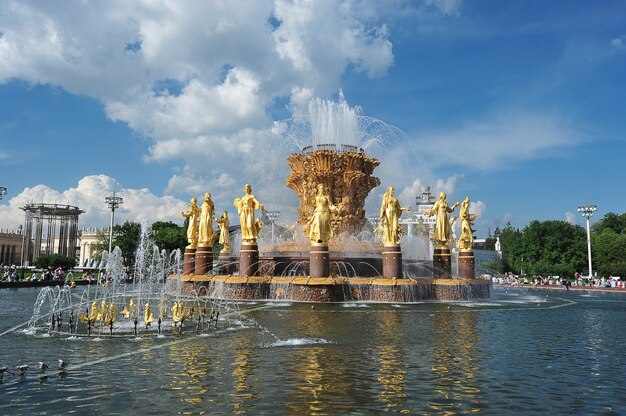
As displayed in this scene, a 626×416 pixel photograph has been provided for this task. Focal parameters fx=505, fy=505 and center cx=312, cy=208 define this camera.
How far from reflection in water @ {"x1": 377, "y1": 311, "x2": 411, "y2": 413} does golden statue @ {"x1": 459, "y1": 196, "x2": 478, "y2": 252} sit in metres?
17.0

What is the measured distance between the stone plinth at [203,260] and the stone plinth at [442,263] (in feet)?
45.3

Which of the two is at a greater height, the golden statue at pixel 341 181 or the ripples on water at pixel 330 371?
the golden statue at pixel 341 181

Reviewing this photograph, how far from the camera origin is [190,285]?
29.1 m

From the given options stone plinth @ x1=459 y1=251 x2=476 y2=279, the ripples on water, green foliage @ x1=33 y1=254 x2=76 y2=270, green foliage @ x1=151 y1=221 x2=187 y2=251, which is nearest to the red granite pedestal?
stone plinth @ x1=459 y1=251 x2=476 y2=279

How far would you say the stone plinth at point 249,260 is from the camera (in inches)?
1110

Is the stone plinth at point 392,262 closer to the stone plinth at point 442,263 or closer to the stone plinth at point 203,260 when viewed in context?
the stone plinth at point 442,263

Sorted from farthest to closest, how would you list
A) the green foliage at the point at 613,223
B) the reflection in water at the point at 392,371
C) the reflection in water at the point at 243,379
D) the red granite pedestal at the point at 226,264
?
1. the green foliage at the point at 613,223
2. the red granite pedestal at the point at 226,264
3. the reflection in water at the point at 392,371
4. the reflection in water at the point at 243,379

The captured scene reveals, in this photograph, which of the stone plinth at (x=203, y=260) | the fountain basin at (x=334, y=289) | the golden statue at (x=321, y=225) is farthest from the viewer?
the stone plinth at (x=203, y=260)

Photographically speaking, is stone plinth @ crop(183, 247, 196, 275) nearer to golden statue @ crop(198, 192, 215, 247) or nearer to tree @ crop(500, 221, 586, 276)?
golden statue @ crop(198, 192, 215, 247)

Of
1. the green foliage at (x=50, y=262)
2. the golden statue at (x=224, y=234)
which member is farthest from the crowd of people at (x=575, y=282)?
the green foliage at (x=50, y=262)

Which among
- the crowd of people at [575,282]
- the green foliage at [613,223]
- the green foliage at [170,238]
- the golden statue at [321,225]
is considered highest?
the green foliage at [613,223]

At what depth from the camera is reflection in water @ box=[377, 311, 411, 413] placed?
8.11 metres

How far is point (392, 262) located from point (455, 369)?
53.0 ft

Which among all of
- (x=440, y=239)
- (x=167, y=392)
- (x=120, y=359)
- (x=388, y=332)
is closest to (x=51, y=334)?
(x=120, y=359)
